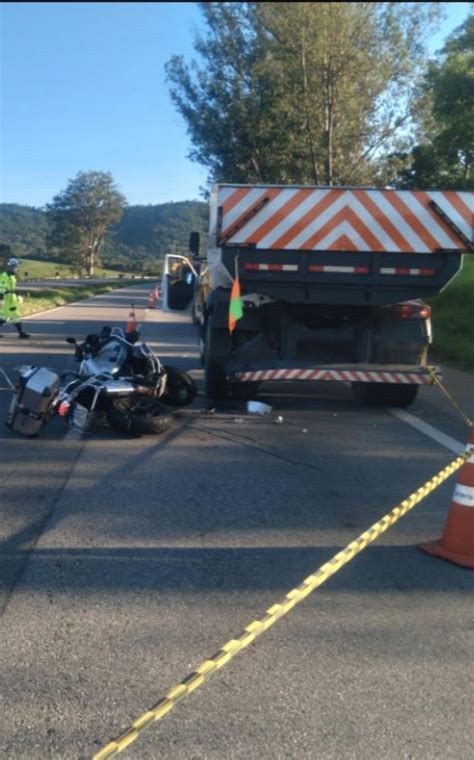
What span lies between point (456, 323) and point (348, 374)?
30.1 feet

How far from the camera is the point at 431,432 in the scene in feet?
27.1

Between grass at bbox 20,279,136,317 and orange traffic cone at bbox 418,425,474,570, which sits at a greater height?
grass at bbox 20,279,136,317

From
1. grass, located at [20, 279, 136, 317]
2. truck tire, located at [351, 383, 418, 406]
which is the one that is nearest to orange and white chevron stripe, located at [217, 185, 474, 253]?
truck tire, located at [351, 383, 418, 406]

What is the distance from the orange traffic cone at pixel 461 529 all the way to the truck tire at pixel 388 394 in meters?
4.85

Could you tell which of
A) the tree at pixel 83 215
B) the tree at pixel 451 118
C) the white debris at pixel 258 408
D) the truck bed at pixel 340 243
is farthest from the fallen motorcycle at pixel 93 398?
the tree at pixel 83 215

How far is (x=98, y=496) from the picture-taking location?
578 centimetres

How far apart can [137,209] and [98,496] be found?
16886 centimetres

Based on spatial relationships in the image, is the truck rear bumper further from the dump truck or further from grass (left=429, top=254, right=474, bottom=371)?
grass (left=429, top=254, right=474, bottom=371)

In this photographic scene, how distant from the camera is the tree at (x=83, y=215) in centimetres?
11125

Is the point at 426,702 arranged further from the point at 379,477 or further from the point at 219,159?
the point at 219,159

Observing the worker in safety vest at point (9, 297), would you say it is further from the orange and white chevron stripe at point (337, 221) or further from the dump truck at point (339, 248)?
the orange and white chevron stripe at point (337, 221)

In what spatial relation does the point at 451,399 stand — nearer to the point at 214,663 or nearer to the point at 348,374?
the point at 348,374

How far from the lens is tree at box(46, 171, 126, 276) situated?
111m

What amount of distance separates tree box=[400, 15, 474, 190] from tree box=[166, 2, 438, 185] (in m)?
1.47
